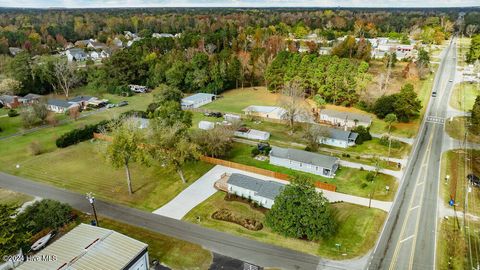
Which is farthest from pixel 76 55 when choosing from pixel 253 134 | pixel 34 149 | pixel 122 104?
pixel 253 134

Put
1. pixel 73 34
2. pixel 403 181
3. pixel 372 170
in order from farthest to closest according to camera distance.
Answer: pixel 73 34 → pixel 372 170 → pixel 403 181

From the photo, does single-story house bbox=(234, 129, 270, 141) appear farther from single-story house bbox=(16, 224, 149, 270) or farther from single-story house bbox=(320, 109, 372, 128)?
single-story house bbox=(16, 224, 149, 270)

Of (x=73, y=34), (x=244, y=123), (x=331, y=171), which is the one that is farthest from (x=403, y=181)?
(x=73, y=34)

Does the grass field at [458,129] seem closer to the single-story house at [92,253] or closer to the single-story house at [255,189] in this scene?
the single-story house at [255,189]

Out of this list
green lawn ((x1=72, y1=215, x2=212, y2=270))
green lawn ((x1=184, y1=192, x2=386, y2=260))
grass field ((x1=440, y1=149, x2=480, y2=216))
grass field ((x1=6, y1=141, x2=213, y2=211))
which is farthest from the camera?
grass field ((x1=6, y1=141, x2=213, y2=211))

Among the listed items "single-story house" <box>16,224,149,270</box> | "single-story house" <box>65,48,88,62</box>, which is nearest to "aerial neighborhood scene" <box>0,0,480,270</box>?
"single-story house" <box>16,224,149,270</box>

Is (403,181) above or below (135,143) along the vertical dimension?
below

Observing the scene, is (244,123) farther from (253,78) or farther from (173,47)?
(173,47)

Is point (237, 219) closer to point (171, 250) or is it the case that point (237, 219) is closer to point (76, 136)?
point (171, 250)
